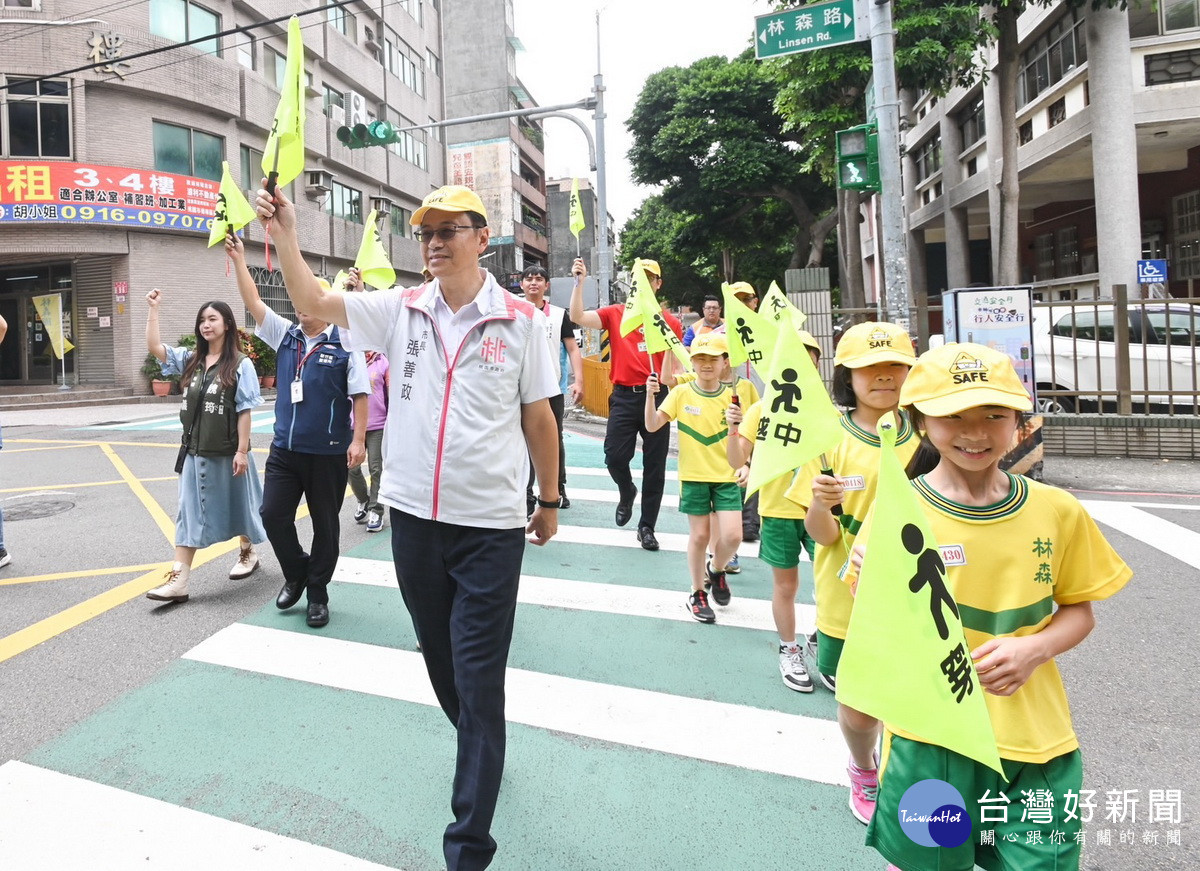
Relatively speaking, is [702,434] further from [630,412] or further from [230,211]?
[230,211]

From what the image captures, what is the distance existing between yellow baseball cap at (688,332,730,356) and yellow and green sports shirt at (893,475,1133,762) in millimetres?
2855

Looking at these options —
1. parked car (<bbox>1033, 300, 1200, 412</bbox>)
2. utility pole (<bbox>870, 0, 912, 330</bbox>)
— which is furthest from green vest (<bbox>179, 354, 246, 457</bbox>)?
parked car (<bbox>1033, 300, 1200, 412</bbox>)

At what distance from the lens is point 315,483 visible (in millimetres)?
4422

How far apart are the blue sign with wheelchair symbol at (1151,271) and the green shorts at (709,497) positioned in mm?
14085

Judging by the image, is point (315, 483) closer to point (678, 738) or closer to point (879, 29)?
point (678, 738)

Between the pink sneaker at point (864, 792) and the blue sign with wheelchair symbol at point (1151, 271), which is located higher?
the blue sign with wheelchair symbol at point (1151, 271)

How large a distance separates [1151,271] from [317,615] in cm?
1642

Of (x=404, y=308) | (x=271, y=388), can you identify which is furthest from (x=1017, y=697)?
(x=271, y=388)

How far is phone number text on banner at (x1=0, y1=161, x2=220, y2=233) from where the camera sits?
19312 mm

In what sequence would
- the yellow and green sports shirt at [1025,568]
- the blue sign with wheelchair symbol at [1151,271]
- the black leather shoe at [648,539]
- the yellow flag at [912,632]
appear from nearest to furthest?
1. the yellow flag at [912,632]
2. the yellow and green sports shirt at [1025,568]
3. the black leather shoe at [648,539]
4. the blue sign with wheelchair symbol at [1151,271]

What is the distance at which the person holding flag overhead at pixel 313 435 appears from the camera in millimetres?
4344

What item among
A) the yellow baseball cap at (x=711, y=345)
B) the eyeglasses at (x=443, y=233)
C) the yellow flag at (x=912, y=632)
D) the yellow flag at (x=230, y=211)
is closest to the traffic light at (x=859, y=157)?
the yellow baseball cap at (x=711, y=345)

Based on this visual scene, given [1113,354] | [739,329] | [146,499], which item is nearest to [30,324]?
[146,499]

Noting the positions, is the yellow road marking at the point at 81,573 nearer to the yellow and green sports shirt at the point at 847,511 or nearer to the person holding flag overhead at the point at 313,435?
the person holding flag overhead at the point at 313,435
